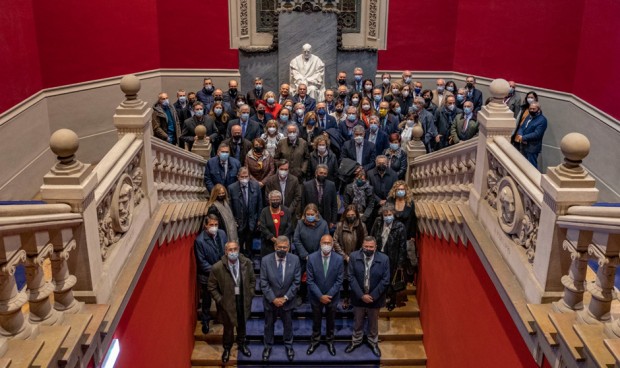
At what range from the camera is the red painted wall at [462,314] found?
6338mm

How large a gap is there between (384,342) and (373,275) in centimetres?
146

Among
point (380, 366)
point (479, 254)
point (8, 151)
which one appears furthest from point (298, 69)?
point (479, 254)

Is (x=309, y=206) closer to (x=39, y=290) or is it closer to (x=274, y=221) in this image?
(x=274, y=221)

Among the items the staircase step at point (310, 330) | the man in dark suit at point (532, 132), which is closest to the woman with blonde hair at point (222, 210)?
the staircase step at point (310, 330)

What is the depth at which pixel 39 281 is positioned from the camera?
4.76 meters

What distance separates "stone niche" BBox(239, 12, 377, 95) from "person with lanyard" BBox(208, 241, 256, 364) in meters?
8.34

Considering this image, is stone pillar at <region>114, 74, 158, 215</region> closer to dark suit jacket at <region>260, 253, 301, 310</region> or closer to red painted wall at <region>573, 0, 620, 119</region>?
dark suit jacket at <region>260, 253, 301, 310</region>

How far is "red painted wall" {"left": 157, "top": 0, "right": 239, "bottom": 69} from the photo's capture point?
16828mm

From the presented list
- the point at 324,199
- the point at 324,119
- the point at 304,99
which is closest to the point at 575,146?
the point at 324,199

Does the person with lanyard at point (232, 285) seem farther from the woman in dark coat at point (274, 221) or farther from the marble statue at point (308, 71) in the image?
the marble statue at point (308, 71)

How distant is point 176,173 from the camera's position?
29.9 feet

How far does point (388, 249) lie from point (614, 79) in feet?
17.3

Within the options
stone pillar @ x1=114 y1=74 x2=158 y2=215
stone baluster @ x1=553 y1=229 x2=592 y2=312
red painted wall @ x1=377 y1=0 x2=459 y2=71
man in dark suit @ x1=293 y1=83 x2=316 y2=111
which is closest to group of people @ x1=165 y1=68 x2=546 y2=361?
man in dark suit @ x1=293 y1=83 x2=316 y2=111

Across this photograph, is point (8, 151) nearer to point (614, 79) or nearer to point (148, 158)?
point (148, 158)
